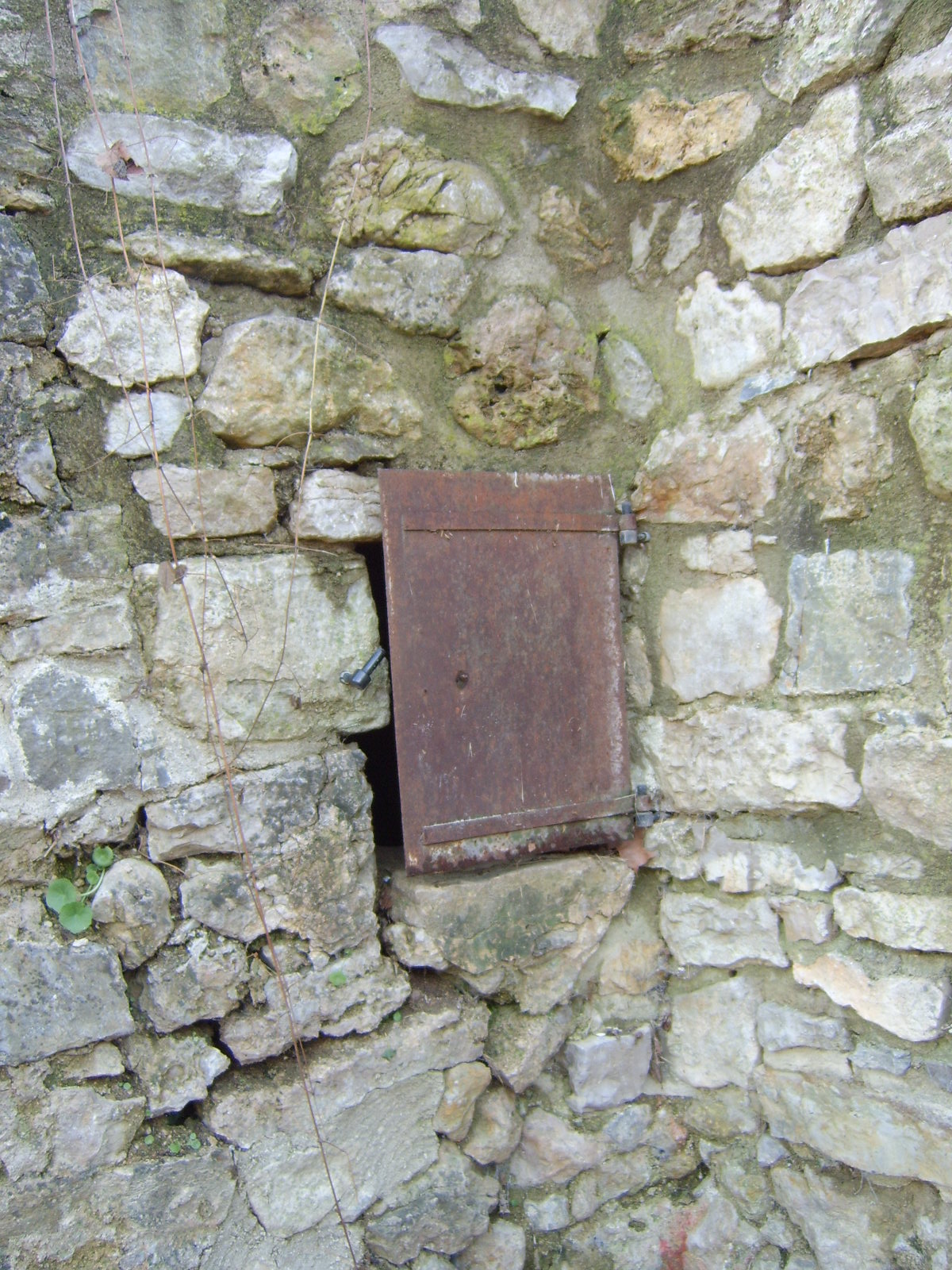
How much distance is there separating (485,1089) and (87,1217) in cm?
78

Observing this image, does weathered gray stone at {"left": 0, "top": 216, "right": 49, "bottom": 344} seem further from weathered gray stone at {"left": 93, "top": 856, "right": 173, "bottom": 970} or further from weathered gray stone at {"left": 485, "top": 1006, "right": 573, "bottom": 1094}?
weathered gray stone at {"left": 485, "top": 1006, "right": 573, "bottom": 1094}

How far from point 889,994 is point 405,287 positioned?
1645 mm

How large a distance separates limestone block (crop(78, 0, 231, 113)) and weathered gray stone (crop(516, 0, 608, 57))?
63 centimetres

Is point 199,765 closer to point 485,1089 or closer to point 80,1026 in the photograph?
point 80,1026

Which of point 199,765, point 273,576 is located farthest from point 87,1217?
point 273,576

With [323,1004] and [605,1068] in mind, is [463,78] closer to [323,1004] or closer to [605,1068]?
[323,1004]

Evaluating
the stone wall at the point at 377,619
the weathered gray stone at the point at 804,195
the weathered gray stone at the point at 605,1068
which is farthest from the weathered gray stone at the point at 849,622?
the weathered gray stone at the point at 605,1068

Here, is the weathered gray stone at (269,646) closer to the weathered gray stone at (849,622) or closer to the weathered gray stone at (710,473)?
the weathered gray stone at (710,473)

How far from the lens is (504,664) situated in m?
1.76

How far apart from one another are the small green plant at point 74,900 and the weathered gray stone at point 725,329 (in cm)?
151

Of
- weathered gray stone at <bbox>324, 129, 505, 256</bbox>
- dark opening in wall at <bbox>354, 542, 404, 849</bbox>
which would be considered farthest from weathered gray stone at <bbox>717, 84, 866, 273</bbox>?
dark opening in wall at <bbox>354, 542, 404, 849</bbox>

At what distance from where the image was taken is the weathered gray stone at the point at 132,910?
1.49 m

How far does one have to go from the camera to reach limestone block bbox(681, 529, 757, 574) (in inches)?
70.8

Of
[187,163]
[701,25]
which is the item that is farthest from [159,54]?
[701,25]
